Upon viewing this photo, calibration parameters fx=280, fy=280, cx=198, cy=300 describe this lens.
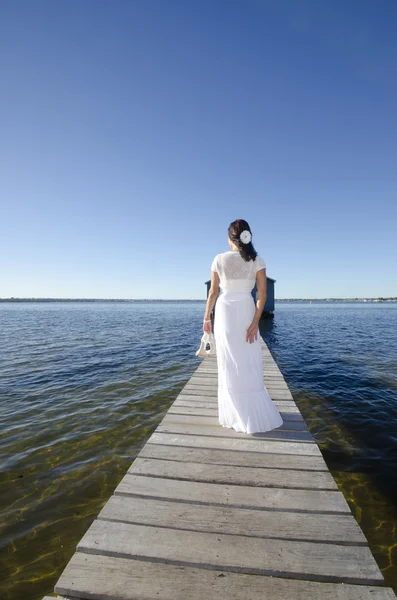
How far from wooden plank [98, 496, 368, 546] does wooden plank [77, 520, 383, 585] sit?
0.07 meters

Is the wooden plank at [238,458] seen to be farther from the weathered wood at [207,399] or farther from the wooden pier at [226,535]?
the weathered wood at [207,399]

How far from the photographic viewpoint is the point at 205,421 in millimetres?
4562

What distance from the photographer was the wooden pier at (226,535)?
193 centimetres

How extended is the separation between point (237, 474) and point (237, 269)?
252cm

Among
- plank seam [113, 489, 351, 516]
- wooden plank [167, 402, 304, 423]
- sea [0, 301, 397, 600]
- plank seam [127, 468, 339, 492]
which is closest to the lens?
plank seam [113, 489, 351, 516]

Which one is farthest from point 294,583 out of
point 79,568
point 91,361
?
point 91,361

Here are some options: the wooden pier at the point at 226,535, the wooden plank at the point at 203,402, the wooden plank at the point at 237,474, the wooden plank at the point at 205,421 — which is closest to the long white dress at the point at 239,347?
the wooden plank at the point at 205,421

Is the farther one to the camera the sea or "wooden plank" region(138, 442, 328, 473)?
the sea

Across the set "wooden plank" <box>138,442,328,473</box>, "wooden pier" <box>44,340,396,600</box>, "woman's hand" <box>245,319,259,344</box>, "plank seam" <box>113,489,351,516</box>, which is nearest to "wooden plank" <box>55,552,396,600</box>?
"wooden pier" <box>44,340,396,600</box>

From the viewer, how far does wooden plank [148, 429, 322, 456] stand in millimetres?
3650

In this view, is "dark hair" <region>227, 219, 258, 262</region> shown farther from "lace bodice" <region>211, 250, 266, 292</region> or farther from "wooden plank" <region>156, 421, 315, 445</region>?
"wooden plank" <region>156, 421, 315, 445</region>

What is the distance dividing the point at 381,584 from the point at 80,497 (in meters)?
3.92

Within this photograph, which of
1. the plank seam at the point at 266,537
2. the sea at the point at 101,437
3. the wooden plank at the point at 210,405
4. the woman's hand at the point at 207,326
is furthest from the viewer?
the wooden plank at the point at 210,405

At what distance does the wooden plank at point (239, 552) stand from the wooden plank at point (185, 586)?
46 mm
